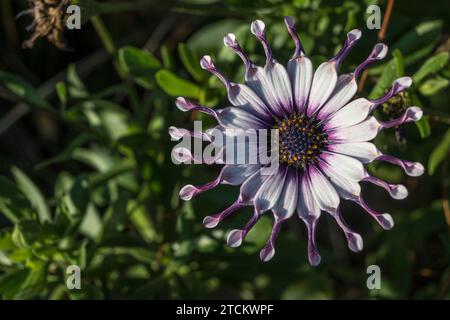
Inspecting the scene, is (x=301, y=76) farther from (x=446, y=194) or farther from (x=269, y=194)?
(x=446, y=194)

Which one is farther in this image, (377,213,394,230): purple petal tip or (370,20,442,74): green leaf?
(370,20,442,74): green leaf

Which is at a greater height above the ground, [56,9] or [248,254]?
[56,9]

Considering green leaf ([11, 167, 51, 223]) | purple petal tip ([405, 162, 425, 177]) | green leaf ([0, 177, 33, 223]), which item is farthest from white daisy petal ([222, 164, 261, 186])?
green leaf ([11, 167, 51, 223])

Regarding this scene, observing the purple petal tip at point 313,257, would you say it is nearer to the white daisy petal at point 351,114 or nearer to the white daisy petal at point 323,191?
the white daisy petal at point 323,191

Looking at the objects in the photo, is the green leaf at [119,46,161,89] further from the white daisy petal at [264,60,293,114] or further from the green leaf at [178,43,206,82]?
the white daisy petal at [264,60,293,114]

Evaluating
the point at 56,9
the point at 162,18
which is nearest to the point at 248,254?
the point at 56,9

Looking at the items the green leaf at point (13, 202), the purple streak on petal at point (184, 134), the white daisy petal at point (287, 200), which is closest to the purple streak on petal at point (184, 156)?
the purple streak on petal at point (184, 134)
